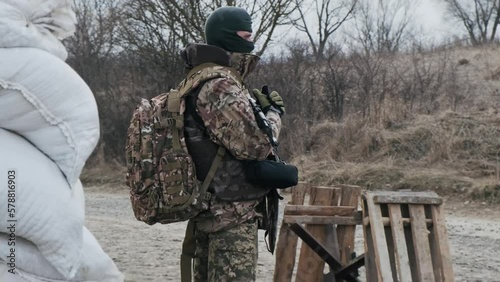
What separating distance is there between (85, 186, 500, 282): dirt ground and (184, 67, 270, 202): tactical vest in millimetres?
3089

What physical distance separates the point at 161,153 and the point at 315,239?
130 cm

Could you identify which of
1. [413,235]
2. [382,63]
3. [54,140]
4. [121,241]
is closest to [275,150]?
[413,235]

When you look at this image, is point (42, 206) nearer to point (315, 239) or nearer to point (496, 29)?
point (315, 239)

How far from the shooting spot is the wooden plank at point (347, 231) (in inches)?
184

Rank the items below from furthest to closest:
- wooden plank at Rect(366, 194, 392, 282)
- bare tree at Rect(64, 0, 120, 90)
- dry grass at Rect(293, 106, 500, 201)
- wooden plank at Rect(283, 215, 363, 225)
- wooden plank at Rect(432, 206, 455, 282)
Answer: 1. bare tree at Rect(64, 0, 120, 90)
2. dry grass at Rect(293, 106, 500, 201)
3. wooden plank at Rect(283, 215, 363, 225)
4. wooden plank at Rect(432, 206, 455, 282)
5. wooden plank at Rect(366, 194, 392, 282)

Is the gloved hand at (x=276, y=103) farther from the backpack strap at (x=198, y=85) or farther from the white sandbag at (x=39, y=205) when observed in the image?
the white sandbag at (x=39, y=205)

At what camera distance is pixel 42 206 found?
279 centimetres

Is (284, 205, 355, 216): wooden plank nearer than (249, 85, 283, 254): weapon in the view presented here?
No

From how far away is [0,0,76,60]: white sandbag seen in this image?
9.14ft

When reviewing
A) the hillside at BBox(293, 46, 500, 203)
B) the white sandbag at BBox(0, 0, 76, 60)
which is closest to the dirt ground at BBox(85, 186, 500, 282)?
the hillside at BBox(293, 46, 500, 203)

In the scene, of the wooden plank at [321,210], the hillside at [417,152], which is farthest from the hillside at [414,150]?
the wooden plank at [321,210]

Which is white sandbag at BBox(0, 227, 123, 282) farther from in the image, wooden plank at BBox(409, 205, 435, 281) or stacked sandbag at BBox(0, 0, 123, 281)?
wooden plank at BBox(409, 205, 435, 281)

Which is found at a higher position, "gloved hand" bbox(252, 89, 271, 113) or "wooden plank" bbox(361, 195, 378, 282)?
"gloved hand" bbox(252, 89, 271, 113)

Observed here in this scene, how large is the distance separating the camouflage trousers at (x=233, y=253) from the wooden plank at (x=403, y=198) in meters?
0.75
